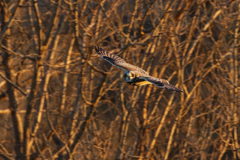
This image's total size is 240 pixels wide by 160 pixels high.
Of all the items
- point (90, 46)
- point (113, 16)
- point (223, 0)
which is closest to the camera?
point (90, 46)

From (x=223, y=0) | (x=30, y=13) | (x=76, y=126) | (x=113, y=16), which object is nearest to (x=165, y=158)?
(x=76, y=126)

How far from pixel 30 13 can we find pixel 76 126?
3.44 m

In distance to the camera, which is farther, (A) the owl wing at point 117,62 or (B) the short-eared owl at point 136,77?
(A) the owl wing at point 117,62

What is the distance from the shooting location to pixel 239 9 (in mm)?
8125

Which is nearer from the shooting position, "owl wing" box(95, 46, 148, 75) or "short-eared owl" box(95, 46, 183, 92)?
"short-eared owl" box(95, 46, 183, 92)

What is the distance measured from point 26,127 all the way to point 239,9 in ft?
19.8

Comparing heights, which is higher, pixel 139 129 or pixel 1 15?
pixel 1 15

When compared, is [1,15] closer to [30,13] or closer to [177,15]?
[30,13]

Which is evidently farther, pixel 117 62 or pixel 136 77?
pixel 117 62

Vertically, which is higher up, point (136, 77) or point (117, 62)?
point (117, 62)

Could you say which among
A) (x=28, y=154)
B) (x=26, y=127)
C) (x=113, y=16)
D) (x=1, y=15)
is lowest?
(x=28, y=154)

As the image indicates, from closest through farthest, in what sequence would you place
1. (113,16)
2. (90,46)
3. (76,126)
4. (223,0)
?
(90,46), (76,126), (113,16), (223,0)

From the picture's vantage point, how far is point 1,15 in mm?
7348

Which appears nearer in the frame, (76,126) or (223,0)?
(76,126)
